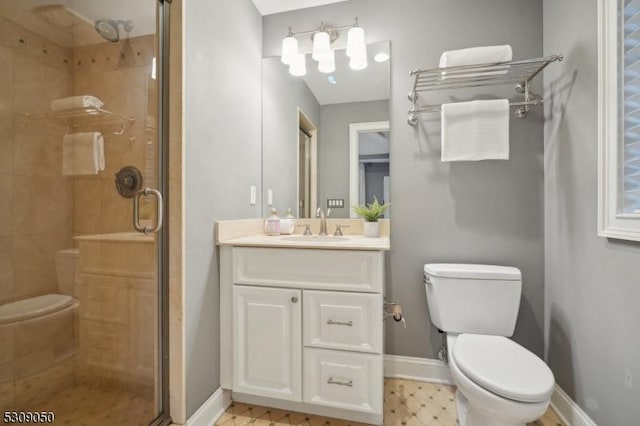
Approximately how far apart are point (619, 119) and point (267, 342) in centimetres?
176

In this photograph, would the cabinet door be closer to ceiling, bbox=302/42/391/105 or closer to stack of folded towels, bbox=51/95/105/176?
stack of folded towels, bbox=51/95/105/176

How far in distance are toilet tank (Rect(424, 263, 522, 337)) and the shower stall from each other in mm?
1380

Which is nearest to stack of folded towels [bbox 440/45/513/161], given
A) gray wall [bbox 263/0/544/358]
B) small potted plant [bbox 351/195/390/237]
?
gray wall [bbox 263/0/544/358]

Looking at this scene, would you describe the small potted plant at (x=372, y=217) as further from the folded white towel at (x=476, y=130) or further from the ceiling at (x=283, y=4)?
the ceiling at (x=283, y=4)

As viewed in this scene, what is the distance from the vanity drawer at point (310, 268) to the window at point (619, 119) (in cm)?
90

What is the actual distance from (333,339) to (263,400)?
1.79 ft

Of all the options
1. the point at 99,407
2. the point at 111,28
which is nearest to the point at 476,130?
the point at 111,28

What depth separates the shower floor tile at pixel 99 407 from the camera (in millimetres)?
943

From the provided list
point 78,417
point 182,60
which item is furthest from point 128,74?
point 78,417

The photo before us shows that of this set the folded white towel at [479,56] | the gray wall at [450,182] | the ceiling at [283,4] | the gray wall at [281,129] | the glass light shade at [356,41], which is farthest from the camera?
the gray wall at [281,129]

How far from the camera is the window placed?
1.02 meters

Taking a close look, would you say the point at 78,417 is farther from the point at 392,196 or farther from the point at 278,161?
the point at 392,196

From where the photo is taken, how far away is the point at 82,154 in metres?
0.99

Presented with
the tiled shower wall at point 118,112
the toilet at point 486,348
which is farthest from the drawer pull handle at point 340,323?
the tiled shower wall at point 118,112
